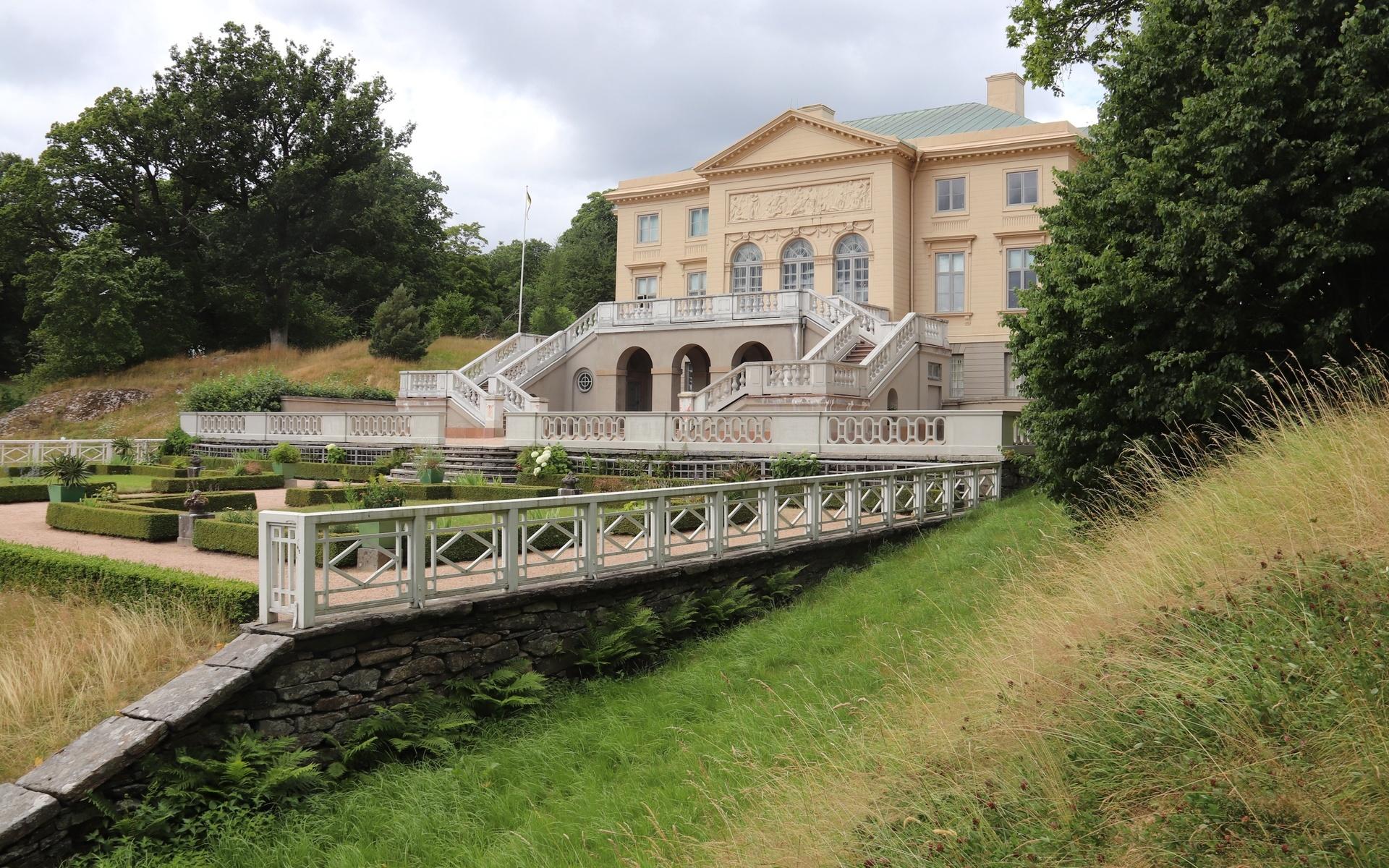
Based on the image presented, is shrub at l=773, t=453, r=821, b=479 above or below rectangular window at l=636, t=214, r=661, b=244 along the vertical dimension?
below

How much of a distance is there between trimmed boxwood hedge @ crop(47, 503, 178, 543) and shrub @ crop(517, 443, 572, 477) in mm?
7416

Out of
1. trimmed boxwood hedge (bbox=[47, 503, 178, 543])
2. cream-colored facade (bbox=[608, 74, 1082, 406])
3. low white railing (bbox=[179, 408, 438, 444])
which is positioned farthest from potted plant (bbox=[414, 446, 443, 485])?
cream-colored facade (bbox=[608, 74, 1082, 406])

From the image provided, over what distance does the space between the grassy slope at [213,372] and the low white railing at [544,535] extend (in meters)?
29.0

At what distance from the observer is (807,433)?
785 inches

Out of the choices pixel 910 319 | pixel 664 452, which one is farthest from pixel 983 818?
pixel 910 319

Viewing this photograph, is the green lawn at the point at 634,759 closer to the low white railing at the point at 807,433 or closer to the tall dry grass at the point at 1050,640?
the tall dry grass at the point at 1050,640

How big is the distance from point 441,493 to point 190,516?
14.3 ft

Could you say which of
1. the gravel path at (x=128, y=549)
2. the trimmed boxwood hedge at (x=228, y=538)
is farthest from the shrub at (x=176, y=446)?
the trimmed boxwood hedge at (x=228, y=538)

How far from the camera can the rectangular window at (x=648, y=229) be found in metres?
39.5

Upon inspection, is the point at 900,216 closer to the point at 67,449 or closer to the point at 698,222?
the point at 698,222

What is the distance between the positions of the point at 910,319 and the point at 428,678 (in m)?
21.9

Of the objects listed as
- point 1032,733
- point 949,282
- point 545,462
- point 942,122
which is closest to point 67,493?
point 545,462

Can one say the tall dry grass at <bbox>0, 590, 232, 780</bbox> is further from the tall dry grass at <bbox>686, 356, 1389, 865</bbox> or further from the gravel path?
the tall dry grass at <bbox>686, 356, 1389, 865</bbox>

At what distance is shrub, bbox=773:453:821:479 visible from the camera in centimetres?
1908
